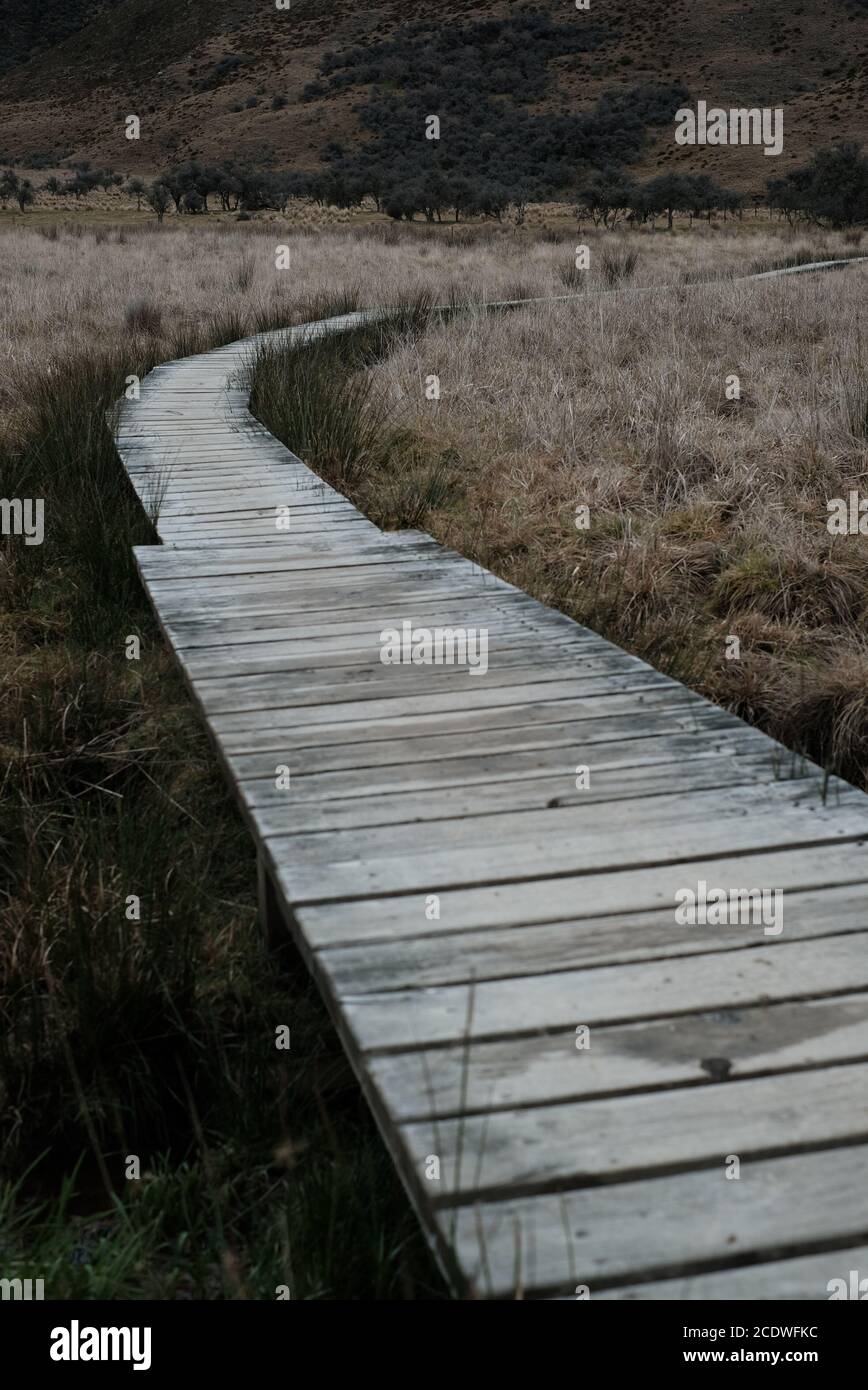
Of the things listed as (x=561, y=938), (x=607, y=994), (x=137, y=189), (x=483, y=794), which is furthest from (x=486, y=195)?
(x=607, y=994)

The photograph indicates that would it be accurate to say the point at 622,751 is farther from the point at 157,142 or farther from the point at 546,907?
the point at 157,142

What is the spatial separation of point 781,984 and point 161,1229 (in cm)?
102

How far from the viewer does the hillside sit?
5400 centimetres

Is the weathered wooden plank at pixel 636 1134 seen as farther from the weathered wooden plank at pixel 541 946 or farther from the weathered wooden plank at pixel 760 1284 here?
the weathered wooden plank at pixel 541 946

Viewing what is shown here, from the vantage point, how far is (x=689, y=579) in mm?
5004

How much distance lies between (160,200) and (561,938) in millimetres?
36818

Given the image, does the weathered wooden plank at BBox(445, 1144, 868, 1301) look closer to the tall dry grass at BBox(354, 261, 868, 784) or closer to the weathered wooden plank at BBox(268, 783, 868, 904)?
the weathered wooden plank at BBox(268, 783, 868, 904)

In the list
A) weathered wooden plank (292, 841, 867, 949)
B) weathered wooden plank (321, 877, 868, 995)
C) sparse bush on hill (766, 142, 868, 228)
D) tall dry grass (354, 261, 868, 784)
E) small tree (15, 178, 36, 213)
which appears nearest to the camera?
weathered wooden plank (321, 877, 868, 995)

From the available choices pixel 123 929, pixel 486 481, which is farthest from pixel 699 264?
pixel 123 929

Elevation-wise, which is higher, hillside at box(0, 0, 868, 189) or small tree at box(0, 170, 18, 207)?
hillside at box(0, 0, 868, 189)

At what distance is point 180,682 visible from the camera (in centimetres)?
402

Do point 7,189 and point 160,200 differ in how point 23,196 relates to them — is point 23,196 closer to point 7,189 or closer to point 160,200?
point 7,189

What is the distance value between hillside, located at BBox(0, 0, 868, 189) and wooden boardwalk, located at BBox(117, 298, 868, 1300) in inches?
1910

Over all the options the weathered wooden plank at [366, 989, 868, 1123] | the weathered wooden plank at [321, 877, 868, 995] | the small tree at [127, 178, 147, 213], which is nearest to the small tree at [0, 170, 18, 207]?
the small tree at [127, 178, 147, 213]
